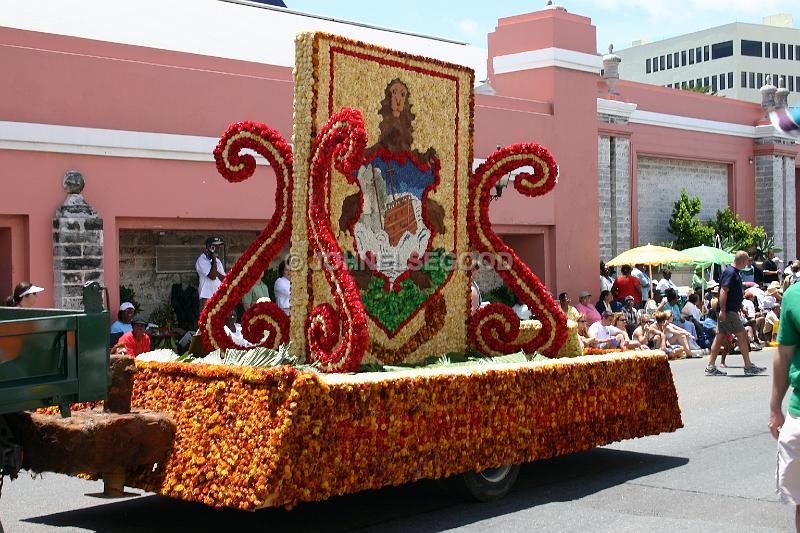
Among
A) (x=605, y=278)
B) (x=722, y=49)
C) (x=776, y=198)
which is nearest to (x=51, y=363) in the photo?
(x=605, y=278)

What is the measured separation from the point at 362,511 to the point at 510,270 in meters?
2.45

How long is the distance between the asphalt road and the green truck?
174cm

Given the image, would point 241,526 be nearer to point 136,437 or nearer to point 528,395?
point 136,437

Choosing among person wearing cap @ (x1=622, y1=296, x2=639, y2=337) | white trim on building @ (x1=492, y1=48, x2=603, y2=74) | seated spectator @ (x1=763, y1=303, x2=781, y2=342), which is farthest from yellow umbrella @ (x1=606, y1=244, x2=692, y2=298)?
white trim on building @ (x1=492, y1=48, x2=603, y2=74)

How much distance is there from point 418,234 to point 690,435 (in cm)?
353

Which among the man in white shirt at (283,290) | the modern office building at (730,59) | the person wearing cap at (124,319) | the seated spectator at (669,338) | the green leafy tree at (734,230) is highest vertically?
the modern office building at (730,59)

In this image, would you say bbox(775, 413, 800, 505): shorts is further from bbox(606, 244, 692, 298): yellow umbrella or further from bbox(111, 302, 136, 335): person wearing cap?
bbox(606, 244, 692, 298): yellow umbrella

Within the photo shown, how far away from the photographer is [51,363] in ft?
17.4

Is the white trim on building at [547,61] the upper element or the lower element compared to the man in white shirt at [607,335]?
upper

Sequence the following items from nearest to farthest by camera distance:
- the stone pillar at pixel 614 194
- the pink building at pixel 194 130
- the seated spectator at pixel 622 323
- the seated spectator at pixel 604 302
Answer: the pink building at pixel 194 130 < the seated spectator at pixel 622 323 < the seated spectator at pixel 604 302 < the stone pillar at pixel 614 194

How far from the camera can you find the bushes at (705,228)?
25.2 metres

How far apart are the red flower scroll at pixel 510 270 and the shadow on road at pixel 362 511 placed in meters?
1.08

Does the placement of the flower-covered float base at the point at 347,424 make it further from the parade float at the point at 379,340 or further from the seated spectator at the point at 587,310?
Result: the seated spectator at the point at 587,310

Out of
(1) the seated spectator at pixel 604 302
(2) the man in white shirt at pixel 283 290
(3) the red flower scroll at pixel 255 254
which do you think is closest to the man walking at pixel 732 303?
(1) the seated spectator at pixel 604 302
